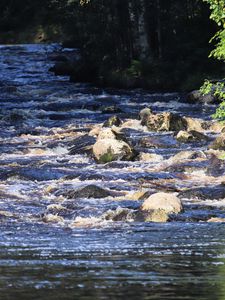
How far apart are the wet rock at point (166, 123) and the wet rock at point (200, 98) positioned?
7.07 meters

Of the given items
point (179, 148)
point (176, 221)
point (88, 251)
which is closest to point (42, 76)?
point (179, 148)

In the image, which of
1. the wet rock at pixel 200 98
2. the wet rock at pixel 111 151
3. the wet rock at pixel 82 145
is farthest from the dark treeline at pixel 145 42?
the wet rock at pixel 111 151

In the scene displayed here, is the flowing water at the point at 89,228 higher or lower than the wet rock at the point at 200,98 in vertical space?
higher

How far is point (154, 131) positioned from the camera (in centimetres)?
2619

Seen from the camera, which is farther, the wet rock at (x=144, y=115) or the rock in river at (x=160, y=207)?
the wet rock at (x=144, y=115)

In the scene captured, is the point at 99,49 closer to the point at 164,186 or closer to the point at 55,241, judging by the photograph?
the point at 164,186

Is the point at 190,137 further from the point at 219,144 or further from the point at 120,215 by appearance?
the point at 120,215

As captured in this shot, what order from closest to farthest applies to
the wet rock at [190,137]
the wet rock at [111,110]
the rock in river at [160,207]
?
the rock in river at [160,207]
the wet rock at [190,137]
the wet rock at [111,110]

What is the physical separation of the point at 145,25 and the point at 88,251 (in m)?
31.5

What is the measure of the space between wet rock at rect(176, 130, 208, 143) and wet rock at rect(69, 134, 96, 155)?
2370 mm

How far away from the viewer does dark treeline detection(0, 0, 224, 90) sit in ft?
126

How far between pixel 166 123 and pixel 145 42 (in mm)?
16045

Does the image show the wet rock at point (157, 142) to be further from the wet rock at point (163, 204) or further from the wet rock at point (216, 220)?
the wet rock at point (216, 220)

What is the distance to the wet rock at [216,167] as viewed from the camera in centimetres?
1866
